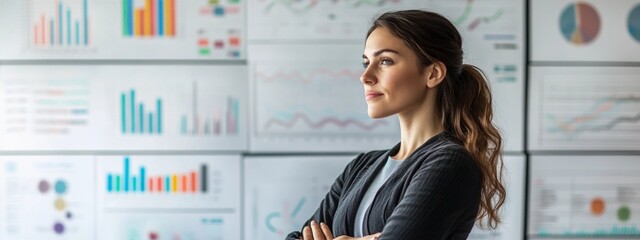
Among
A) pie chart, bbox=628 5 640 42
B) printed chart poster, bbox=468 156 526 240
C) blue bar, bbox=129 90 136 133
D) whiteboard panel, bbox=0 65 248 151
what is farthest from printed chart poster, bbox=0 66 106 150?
pie chart, bbox=628 5 640 42

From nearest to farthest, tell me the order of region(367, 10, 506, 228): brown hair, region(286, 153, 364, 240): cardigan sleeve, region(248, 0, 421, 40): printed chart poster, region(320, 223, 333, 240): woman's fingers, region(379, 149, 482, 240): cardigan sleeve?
region(379, 149, 482, 240): cardigan sleeve, region(367, 10, 506, 228): brown hair, region(320, 223, 333, 240): woman's fingers, region(286, 153, 364, 240): cardigan sleeve, region(248, 0, 421, 40): printed chart poster

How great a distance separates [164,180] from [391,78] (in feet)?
4.24

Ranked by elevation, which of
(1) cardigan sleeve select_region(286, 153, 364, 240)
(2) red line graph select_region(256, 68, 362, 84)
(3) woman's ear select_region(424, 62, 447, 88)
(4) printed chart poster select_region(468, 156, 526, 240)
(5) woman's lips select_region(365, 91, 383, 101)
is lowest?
(4) printed chart poster select_region(468, 156, 526, 240)

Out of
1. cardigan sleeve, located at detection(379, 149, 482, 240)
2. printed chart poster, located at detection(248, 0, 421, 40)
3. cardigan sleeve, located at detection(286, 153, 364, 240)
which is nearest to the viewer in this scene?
cardigan sleeve, located at detection(379, 149, 482, 240)

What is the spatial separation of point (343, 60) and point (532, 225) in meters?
0.95

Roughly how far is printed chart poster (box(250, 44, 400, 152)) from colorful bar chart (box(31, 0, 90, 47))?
0.64 meters

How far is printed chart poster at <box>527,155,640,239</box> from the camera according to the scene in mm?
2270

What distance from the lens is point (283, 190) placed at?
2258mm

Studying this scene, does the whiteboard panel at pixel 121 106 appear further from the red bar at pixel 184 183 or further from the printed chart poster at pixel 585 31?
the printed chart poster at pixel 585 31

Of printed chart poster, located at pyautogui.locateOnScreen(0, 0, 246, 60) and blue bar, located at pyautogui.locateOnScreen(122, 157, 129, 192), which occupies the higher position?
printed chart poster, located at pyautogui.locateOnScreen(0, 0, 246, 60)

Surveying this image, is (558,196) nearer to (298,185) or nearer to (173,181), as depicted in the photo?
(298,185)

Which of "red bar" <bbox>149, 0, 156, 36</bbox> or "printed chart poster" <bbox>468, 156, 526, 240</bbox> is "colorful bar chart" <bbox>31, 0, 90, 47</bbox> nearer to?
"red bar" <bbox>149, 0, 156, 36</bbox>

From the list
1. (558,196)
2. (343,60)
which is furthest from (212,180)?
(558,196)

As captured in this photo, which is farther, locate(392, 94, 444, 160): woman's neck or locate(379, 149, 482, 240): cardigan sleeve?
locate(392, 94, 444, 160): woman's neck
